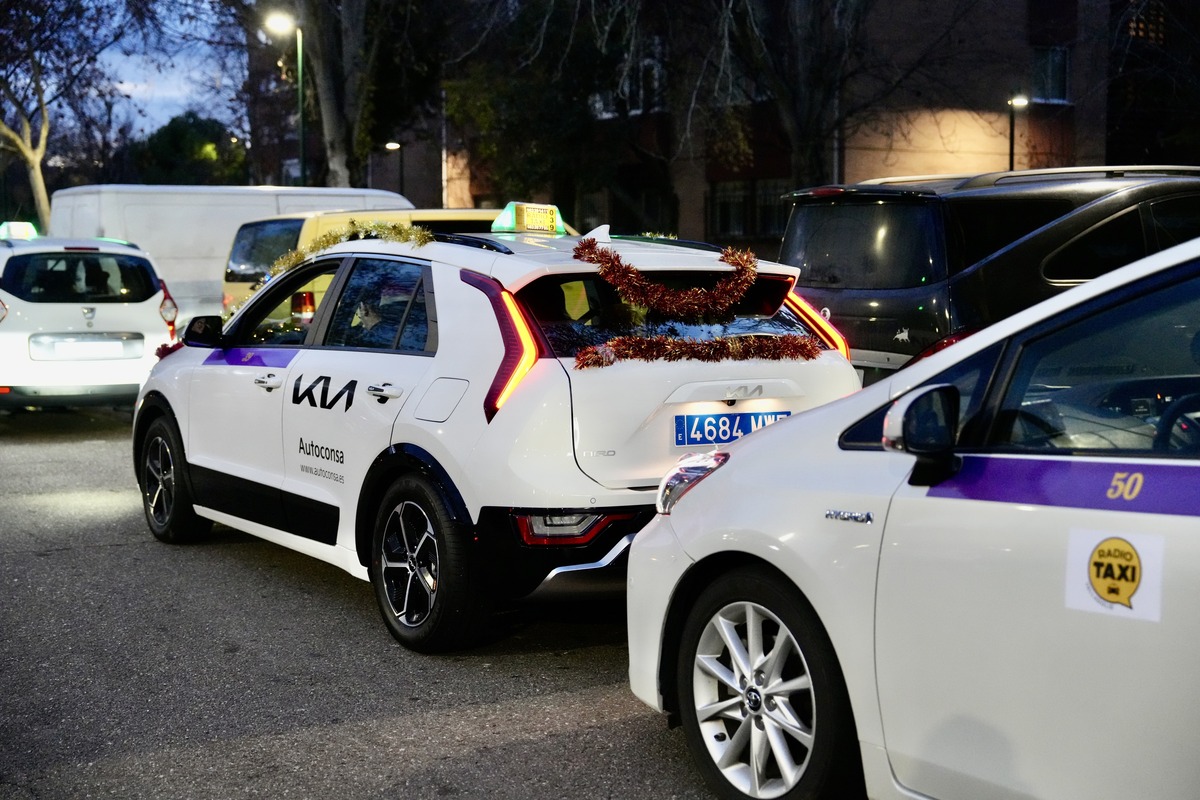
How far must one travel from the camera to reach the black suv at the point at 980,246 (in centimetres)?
812

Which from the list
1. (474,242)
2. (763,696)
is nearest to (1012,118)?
(474,242)

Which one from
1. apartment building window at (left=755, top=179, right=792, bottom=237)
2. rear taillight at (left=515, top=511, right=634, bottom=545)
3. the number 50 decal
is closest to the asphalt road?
rear taillight at (left=515, top=511, right=634, bottom=545)

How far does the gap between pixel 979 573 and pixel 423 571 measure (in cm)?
288

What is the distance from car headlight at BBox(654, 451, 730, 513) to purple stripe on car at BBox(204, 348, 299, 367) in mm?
2734

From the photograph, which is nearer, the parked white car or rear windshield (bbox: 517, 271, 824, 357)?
rear windshield (bbox: 517, 271, 824, 357)

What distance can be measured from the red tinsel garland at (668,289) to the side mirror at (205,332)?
244 centimetres

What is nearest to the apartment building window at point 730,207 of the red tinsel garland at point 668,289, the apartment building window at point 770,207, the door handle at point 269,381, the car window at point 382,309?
the apartment building window at point 770,207

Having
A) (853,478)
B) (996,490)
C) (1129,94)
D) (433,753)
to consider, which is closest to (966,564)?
(996,490)

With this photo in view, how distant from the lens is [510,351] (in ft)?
17.3

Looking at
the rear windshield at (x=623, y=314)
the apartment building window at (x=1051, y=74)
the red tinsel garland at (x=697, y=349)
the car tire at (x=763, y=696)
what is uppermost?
the apartment building window at (x=1051, y=74)

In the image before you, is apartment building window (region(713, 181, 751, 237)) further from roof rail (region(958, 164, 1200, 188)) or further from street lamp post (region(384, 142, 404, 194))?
roof rail (region(958, 164, 1200, 188))

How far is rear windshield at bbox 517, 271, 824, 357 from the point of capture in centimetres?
539

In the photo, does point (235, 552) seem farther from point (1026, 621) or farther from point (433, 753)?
point (1026, 621)

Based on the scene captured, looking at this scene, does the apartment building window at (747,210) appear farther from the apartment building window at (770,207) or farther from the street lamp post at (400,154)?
the street lamp post at (400,154)
